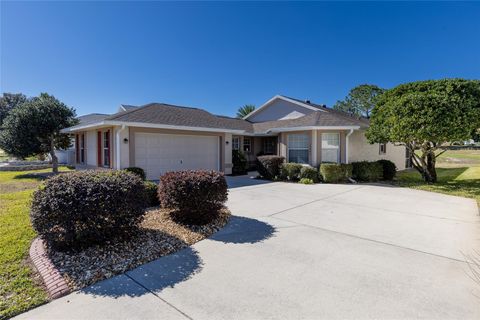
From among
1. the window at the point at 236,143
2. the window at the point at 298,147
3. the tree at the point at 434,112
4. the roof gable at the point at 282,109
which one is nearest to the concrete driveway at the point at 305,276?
the tree at the point at 434,112

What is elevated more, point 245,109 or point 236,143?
point 245,109

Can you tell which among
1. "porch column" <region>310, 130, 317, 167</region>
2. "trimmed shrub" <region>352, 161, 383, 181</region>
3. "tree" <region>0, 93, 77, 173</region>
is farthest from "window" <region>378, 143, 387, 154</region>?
"tree" <region>0, 93, 77, 173</region>

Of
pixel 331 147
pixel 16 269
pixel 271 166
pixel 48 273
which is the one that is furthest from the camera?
pixel 331 147

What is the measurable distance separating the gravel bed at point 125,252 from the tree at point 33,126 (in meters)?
14.2

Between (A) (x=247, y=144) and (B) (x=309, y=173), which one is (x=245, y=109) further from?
(B) (x=309, y=173)

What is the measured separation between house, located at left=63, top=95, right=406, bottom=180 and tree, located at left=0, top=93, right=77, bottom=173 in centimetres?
140

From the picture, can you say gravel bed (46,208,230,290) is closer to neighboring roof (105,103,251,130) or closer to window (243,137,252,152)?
neighboring roof (105,103,251,130)

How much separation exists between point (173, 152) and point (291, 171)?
269 inches

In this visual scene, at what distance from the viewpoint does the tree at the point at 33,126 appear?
1486 centimetres

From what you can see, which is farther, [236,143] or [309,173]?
[236,143]

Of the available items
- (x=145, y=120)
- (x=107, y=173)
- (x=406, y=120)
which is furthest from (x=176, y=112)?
(x=406, y=120)

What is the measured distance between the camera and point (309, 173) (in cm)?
1352

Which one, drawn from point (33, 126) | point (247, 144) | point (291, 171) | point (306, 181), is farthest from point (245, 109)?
point (33, 126)

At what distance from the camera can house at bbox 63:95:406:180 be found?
467 inches
